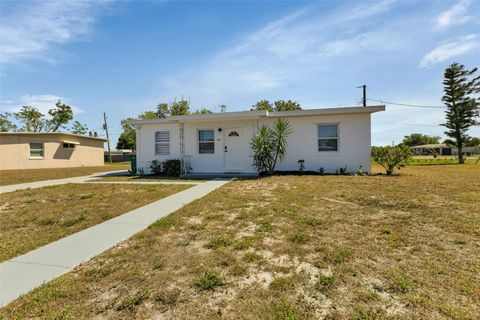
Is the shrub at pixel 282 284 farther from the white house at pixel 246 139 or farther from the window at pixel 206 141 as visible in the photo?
the window at pixel 206 141

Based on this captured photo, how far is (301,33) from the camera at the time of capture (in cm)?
902

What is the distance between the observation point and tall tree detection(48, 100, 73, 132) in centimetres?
3669

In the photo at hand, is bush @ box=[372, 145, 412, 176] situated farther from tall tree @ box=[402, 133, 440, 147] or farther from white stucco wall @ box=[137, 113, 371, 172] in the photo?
tall tree @ box=[402, 133, 440, 147]

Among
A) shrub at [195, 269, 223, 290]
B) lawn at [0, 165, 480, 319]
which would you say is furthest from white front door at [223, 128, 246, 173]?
shrub at [195, 269, 223, 290]

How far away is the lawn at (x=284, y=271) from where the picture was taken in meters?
2.01

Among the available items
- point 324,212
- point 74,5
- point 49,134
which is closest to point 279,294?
point 324,212

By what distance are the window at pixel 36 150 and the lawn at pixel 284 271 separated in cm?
2350

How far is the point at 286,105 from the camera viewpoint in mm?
32938

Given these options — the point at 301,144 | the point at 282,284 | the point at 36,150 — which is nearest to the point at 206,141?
the point at 301,144

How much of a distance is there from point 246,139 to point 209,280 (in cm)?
958

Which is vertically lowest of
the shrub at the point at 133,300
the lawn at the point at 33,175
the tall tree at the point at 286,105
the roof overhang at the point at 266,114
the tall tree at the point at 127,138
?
the shrub at the point at 133,300

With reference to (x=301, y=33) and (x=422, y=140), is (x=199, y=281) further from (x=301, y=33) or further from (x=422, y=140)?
(x=422, y=140)

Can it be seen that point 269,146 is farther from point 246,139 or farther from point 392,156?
point 392,156

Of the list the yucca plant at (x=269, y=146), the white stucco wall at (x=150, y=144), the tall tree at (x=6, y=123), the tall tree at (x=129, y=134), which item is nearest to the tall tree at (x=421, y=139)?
the tall tree at (x=129, y=134)
